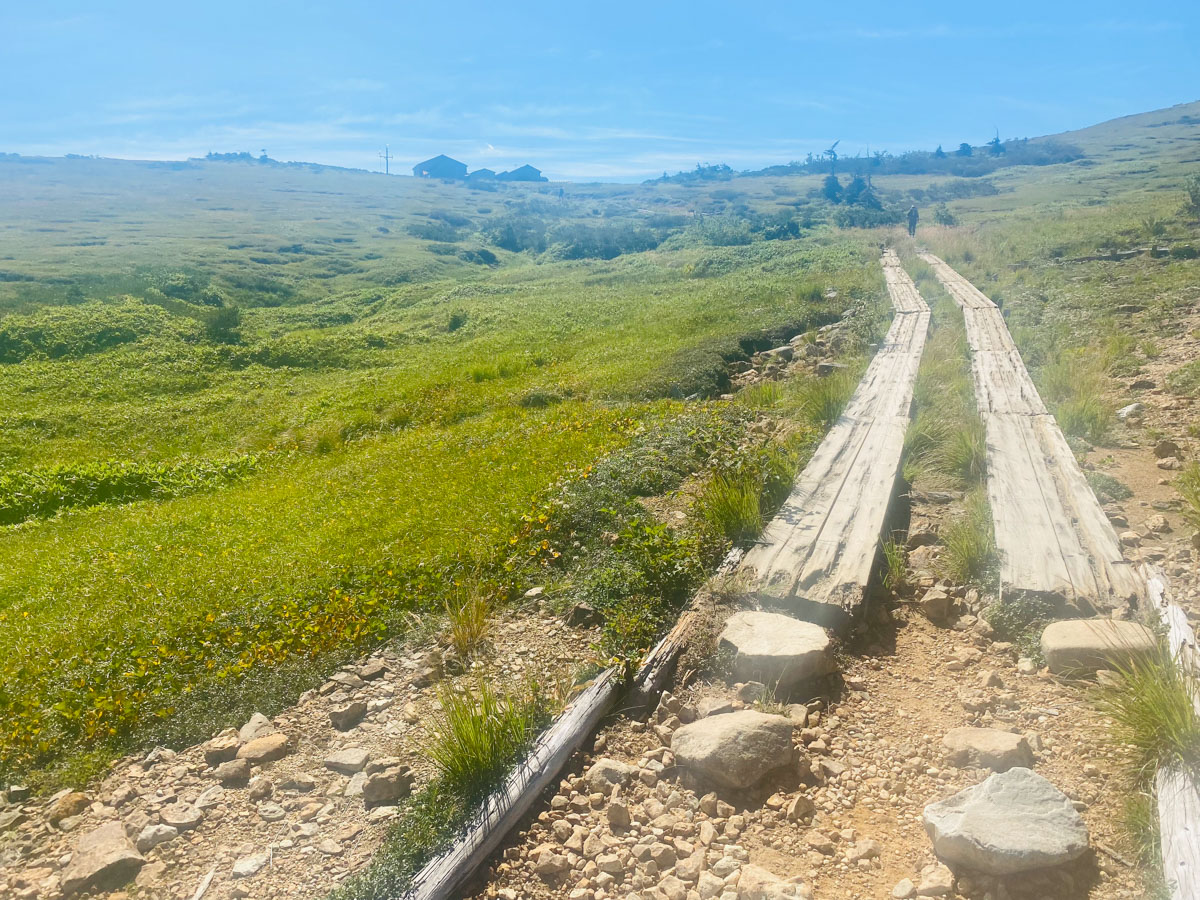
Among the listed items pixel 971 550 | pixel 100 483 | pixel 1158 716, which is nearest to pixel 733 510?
pixel 971 550

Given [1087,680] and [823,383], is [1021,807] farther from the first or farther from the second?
[823,383]

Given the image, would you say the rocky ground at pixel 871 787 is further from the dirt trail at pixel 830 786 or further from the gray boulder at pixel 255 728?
the gray boulder at pixel 255 728

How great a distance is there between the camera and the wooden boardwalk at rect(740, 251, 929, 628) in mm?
4975

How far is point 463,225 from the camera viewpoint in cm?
9825

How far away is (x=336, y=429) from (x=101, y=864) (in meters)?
12.2

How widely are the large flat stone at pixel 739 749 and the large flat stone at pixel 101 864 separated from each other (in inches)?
116

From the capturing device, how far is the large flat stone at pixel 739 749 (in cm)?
367

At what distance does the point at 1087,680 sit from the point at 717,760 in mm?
2157

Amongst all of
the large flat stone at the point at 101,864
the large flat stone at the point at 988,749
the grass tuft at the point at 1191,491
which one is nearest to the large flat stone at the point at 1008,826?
the large flat stone at the point at 988,749

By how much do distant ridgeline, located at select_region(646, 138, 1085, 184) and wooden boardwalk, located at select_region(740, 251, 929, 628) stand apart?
429 ft

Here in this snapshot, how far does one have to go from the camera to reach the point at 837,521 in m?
5.91

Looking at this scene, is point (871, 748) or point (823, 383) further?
point (823, 383)

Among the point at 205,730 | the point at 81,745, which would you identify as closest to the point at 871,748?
the point at 205,730

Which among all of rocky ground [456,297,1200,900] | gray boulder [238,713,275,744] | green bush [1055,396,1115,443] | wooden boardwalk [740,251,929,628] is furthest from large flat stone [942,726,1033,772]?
green bush [1055,396,1115,443]
